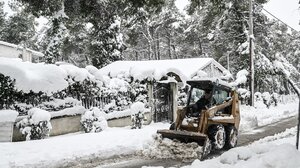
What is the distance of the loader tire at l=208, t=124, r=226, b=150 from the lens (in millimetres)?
10453

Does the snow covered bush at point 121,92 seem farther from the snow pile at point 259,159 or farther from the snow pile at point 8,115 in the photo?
the snow pile at point 259,159

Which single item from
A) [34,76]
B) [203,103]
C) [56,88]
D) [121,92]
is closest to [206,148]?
[203,103]

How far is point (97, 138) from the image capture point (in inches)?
482

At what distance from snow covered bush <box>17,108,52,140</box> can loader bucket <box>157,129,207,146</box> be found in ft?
15.4

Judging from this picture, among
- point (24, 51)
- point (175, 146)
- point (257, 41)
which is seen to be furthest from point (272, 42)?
point (175, 146)

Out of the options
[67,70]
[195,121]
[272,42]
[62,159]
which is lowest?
[62,159]

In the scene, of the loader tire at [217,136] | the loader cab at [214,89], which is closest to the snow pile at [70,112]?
the loader cab at [214,89]

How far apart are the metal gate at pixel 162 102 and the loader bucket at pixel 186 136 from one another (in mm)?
9501

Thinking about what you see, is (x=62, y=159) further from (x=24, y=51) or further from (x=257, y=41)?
(x=257, y=41)

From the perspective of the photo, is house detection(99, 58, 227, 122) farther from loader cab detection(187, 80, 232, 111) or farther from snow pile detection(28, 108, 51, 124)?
snow pile detection(28, 108, 51, 124)

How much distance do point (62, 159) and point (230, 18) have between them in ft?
82.6

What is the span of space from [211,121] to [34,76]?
7.46 metres

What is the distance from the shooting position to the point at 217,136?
35.3 ft

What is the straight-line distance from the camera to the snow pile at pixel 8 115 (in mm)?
11602
